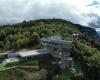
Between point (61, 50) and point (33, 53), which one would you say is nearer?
point (61, 50)

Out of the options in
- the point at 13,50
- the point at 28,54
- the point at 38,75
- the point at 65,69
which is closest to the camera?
the point at 38,75

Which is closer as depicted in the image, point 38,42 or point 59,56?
point 59,56

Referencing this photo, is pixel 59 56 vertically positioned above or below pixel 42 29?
below

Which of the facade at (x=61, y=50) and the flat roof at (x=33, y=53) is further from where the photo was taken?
the flat roof at (x=33, y=53)

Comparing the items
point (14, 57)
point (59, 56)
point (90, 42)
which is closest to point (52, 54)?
point (59, 56)

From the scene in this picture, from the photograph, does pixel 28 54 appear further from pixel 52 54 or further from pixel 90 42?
pixel 90 42

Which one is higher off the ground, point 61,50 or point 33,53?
point 61,50

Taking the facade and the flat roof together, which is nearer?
the facade

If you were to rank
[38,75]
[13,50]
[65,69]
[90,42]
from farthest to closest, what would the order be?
1. [90,42]
2. [13,50]
3. [65,69]
4. [38,75]
